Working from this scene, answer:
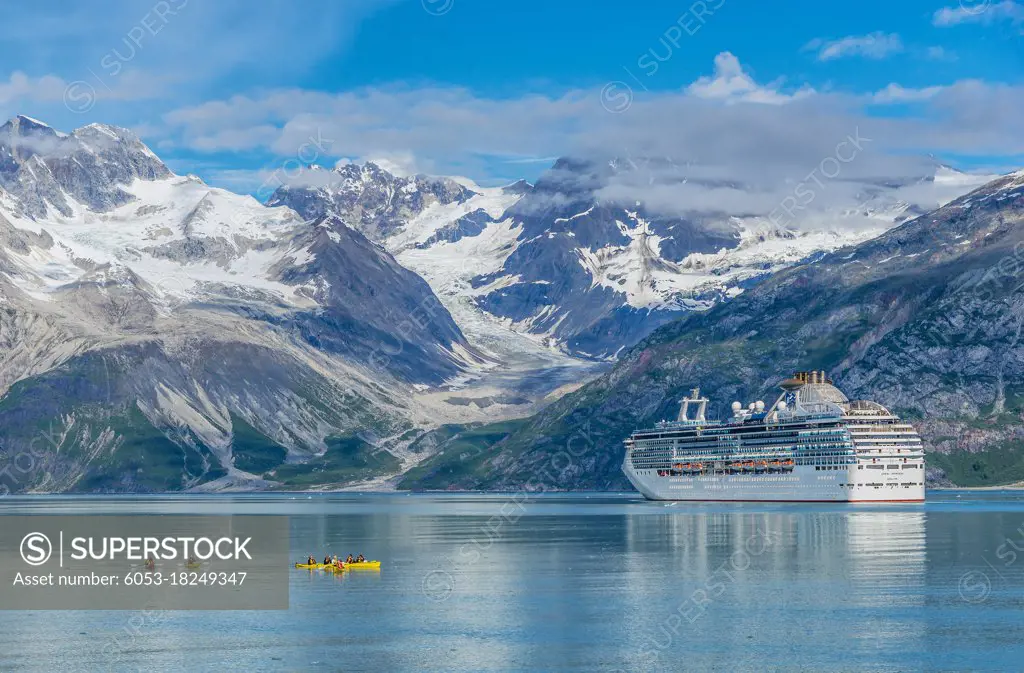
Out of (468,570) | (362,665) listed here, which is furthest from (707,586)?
(362,665)

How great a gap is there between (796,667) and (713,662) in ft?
22.8

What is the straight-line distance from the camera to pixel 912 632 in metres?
139

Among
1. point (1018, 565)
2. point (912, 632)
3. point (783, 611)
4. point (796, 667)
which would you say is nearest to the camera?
point (796, 667)

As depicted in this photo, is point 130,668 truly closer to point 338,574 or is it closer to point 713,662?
point 713,662

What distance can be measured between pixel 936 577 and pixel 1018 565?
20520mm

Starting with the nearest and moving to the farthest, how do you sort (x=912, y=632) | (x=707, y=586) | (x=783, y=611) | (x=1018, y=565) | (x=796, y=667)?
(x=796, y=667) → (x=912, y=632) → (x=783, y=611) → (x=707, y=586) → (x=1018, y=565)

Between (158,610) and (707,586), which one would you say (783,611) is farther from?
(158,610)

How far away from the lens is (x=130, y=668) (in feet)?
408

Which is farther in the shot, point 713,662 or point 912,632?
point 912,632

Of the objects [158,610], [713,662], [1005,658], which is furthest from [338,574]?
[1005,658]

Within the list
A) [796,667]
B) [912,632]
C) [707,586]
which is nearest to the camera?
[796,667]

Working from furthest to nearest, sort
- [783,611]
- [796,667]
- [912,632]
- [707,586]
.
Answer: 1. [707,586]
2. [783,611]
3. [912,632]
4. [796,667]

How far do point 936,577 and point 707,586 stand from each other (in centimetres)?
2883

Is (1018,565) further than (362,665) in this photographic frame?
Yes
